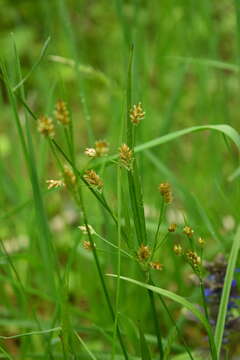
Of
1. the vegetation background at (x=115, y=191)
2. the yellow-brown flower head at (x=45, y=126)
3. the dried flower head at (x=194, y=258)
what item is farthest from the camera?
the vegetation background at (x=115, y=191)

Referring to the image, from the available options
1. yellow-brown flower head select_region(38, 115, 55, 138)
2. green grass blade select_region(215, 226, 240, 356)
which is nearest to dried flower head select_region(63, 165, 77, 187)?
yellow-brown flower head select_region(38, 115, 55, 138)

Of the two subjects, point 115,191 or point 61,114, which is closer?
point 61,114

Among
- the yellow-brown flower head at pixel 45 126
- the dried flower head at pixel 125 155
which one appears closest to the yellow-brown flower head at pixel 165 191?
the dried flower head at pixel 125 155

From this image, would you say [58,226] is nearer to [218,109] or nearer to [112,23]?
[218,109]

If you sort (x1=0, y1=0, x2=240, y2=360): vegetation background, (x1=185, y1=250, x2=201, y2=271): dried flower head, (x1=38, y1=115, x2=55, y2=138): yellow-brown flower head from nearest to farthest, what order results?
(x1=38, y1=115, x2=55, y2=138): yellow-brown flower head → (x1=185, y1=250, x2=201, y2=271): dried flower head → (x1=0, y1=0, x2=240, y2=360): vegetation background

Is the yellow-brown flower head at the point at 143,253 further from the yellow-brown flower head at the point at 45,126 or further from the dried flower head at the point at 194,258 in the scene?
the yellow-brown flower head at the point at 45,126

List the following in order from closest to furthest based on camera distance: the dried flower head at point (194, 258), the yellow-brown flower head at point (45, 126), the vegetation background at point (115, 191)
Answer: the yellow-brown flower head at point (45, 126), the dried flower head at point (194, 258), the vegetation background at point (115, 191)

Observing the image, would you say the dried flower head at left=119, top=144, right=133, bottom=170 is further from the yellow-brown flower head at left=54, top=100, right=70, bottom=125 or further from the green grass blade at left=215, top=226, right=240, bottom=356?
the green grass blade at left=215, top=226, right=240, bottom=356

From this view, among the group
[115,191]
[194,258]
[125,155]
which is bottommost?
[115,191]

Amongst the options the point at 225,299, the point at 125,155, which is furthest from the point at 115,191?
the point at 125,155

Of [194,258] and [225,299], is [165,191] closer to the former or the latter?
[194,258]

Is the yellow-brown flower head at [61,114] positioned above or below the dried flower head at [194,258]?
above
